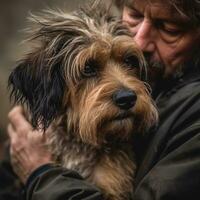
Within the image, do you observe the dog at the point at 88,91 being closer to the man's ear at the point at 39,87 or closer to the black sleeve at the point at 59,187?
the man's ear at the point at 39,87

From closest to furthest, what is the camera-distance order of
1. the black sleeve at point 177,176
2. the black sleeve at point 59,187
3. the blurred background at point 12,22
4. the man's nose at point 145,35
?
1. the black sleeve at point 177,176
2. the black sleeve at point 59,187
3. the man's nose at point 145,35
4. the blurred background at point 12,22

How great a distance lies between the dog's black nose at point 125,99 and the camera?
4.68 metres

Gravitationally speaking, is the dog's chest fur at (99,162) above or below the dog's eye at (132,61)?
below

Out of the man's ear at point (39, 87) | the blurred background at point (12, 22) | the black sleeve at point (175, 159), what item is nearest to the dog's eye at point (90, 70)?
the man's ear at point (39, 87)

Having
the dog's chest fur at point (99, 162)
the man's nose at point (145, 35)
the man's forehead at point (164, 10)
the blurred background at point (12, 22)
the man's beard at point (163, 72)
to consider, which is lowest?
the blurred background at point (12, 22)

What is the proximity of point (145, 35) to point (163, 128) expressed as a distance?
70cm

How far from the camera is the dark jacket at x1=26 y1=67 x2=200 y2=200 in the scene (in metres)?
4.31

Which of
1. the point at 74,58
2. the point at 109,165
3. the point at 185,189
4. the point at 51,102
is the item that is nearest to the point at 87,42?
the point at 74,58

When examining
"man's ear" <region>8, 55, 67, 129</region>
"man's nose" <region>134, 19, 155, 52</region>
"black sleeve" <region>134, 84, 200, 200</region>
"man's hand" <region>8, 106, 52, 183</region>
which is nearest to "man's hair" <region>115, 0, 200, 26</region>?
"man's nose" <region>134, 19, 155, 52</region>

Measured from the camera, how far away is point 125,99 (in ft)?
15.4

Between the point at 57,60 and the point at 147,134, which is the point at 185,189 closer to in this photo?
the point at 147,134

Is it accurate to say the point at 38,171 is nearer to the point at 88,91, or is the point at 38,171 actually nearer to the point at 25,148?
the point at 25,148

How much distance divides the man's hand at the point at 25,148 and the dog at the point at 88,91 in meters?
0.08

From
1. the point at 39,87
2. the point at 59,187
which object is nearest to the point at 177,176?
the point at 59,187
